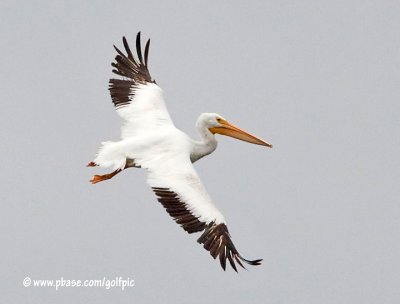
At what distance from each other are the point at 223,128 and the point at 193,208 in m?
2.68

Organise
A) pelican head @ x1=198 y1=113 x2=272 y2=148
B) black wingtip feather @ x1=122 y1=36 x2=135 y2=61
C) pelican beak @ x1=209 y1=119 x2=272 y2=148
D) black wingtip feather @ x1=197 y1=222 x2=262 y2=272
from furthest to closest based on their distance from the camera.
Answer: black wingtip feather @ x1=122 y1=36 x2=135 y2=61, pelican beak @ x1=209 y1=119 x2=272 y2=148, pelican head @ x1=198 y1=113 x2=272 y2=148, black wingtip feather @ x1=197 y1=222 x2=262 y2=272

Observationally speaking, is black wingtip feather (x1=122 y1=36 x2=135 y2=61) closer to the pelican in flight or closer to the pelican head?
the pelican in flight

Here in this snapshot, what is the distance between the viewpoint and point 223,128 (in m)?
18.6

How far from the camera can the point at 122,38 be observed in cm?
2070

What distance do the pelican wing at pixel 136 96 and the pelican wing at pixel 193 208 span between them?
1.80m

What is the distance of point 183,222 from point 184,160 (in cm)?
134

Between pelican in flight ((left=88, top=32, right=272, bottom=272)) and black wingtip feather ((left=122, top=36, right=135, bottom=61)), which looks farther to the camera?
black wingtip feather ((left=122, top=36, right=135, bottom=61))

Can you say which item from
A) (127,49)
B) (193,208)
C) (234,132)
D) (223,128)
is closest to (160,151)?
(193,208)

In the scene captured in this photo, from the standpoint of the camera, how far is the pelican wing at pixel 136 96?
18531mm

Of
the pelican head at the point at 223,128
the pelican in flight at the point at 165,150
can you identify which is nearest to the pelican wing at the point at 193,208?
the pelican in flight at the point at 165,150

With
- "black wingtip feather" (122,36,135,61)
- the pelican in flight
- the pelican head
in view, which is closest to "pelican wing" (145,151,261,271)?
the pelican in flight

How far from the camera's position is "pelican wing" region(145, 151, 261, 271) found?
1602cm

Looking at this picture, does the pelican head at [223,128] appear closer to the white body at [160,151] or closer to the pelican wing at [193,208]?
the white body at [160,151]

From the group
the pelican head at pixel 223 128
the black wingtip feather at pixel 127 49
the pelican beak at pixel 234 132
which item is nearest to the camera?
the pelican head at pixel 223 128
